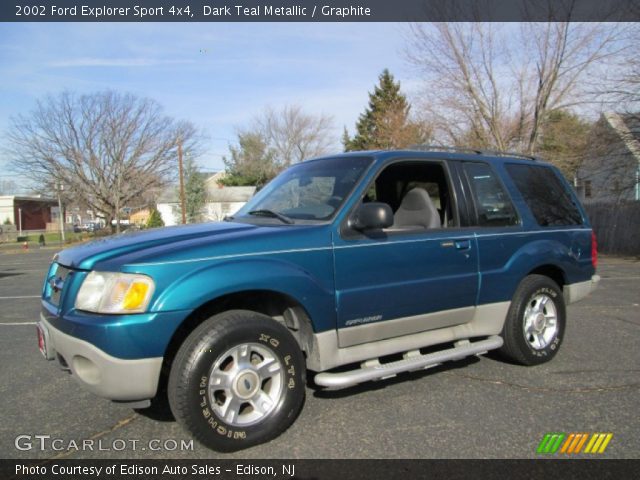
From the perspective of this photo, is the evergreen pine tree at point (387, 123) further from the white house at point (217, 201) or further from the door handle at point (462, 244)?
the door handle at point (462, 244)

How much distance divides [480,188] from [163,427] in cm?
316

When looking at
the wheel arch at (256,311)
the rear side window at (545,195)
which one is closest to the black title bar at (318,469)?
the wheel arch at (256,311)

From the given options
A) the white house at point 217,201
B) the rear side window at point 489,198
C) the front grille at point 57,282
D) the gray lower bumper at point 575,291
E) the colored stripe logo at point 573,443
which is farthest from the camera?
the white house at point 217,201

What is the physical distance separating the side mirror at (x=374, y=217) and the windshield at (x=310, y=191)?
0.77ft

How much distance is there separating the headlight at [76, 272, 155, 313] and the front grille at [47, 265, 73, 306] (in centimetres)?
36

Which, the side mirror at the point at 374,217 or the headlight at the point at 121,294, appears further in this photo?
the side mirror at the point at 374,217

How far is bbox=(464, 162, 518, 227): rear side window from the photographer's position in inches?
166

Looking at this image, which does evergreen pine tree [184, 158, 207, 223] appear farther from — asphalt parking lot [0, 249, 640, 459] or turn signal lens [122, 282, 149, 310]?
turn signal lens [122, 282, 149, 310]

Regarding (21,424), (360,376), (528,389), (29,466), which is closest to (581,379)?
(528,389)

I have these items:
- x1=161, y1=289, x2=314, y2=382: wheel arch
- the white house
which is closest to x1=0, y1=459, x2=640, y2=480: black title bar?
x1=161, y1=289, x2=314, y2=382: wheel arch

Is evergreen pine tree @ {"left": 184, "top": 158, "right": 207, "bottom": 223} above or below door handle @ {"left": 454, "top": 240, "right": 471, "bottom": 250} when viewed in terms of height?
above

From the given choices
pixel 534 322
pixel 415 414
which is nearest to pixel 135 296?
pixel 415 414

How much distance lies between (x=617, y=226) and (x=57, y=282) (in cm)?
1950

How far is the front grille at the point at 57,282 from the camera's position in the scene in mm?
3046
